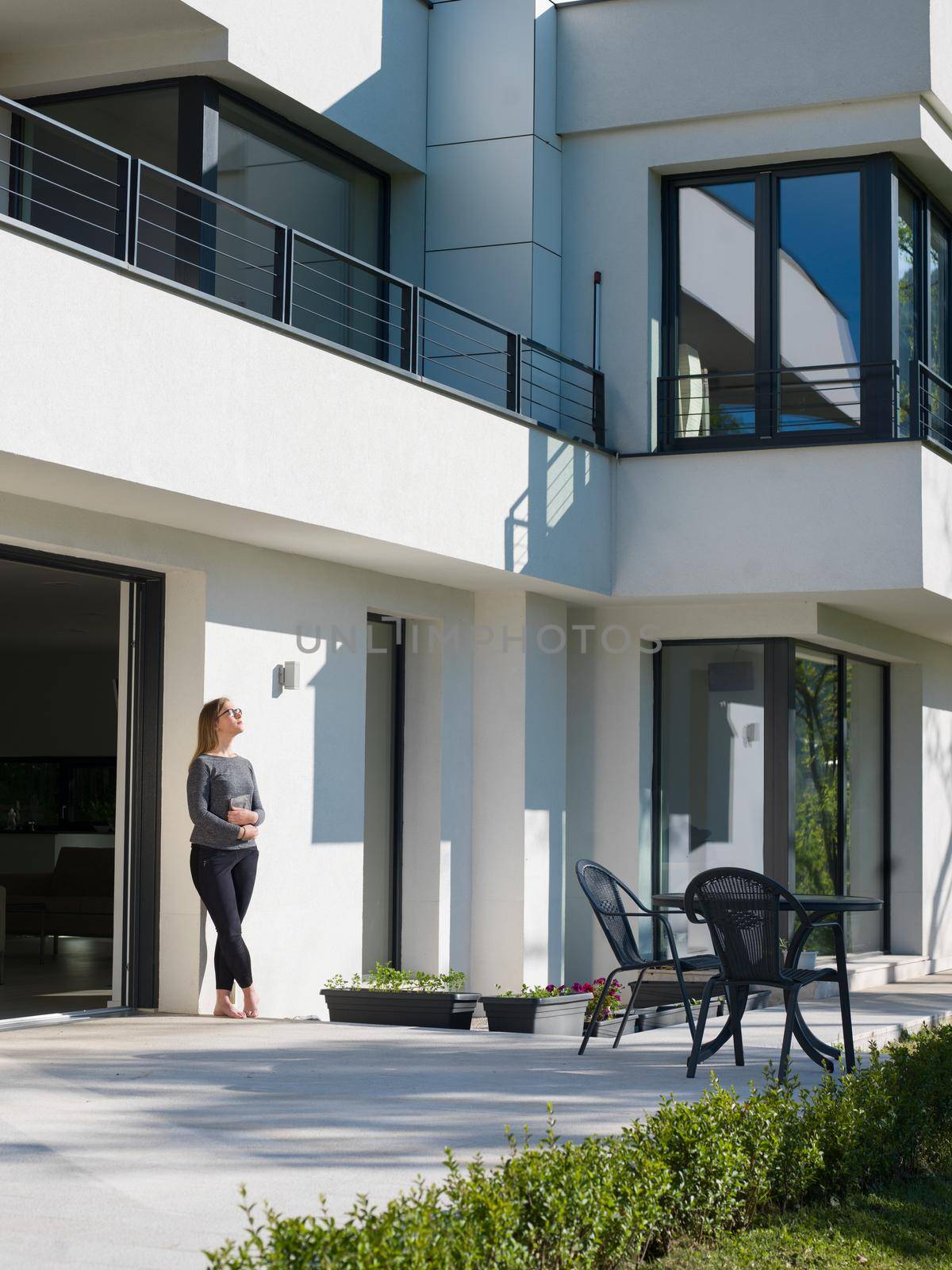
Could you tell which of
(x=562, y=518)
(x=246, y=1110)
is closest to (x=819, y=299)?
(x=562, y=518)

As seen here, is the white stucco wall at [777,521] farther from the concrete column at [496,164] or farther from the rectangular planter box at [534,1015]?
the rectangular planter box at [534,1015]

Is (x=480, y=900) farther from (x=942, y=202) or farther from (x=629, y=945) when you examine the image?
(x=942, y=202)

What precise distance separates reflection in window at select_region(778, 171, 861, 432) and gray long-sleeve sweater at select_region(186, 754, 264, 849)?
5.30 m

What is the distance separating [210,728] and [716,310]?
5.63 m

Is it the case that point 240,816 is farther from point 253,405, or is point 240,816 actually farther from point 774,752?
point 774,752

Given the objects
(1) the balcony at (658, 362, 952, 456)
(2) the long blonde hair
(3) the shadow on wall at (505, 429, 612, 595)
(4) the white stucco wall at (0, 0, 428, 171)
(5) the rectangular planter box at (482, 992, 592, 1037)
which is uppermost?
(4) the white stucco wall at (0, 0, 428, 171)

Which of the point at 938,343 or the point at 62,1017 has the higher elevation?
the point at 938,343

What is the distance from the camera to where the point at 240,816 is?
9148mm

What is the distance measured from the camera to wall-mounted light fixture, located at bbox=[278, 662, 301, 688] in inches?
402

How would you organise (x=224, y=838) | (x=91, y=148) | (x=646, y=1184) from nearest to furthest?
(x=646, y=1184), (x=224, y=838), (x=91, y=148)

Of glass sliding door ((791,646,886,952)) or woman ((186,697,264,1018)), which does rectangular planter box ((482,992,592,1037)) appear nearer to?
woman ((186,697,264,1018))

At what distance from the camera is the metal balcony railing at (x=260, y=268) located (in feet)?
30.8

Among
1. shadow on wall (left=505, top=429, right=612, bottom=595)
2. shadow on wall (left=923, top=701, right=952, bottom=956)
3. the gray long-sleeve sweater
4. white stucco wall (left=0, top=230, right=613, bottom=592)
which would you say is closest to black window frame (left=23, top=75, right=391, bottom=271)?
white stucco wall (left=0, top=230, right=613, bottom=592)

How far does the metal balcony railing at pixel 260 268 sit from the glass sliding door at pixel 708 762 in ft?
6.78
